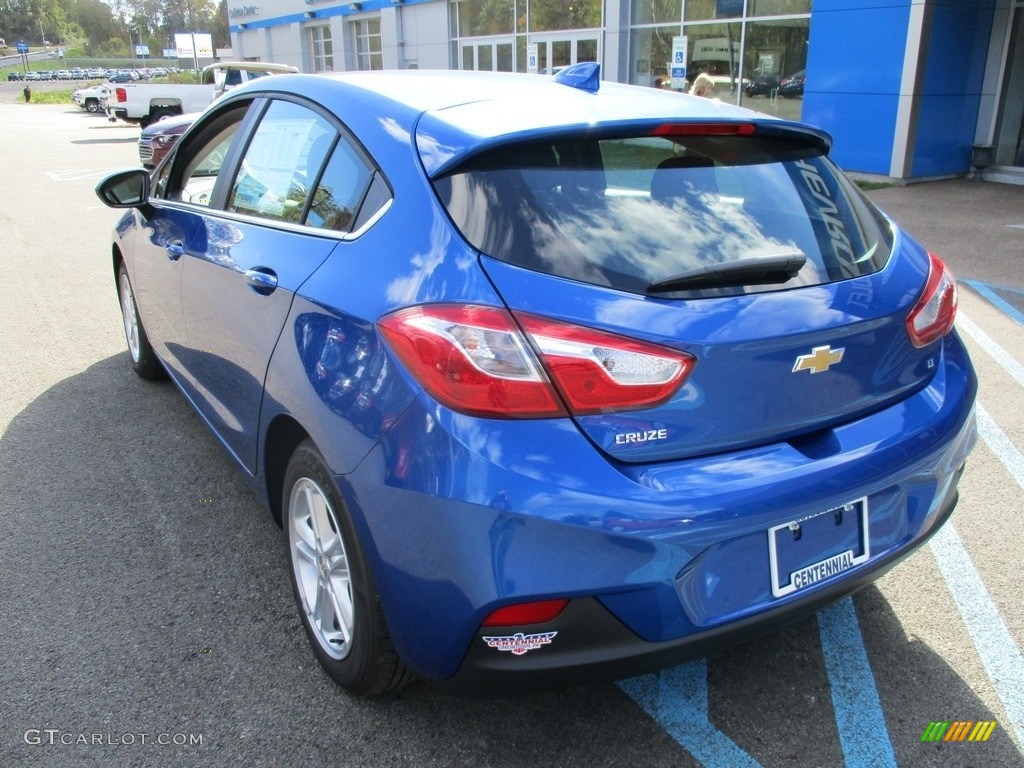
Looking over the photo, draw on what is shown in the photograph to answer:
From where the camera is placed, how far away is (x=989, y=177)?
1367 centimetres

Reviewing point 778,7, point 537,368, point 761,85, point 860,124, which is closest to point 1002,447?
point 537,368

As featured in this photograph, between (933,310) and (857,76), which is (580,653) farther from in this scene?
(857,76)

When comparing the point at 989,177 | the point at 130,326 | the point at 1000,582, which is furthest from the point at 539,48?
the point at 1000,582

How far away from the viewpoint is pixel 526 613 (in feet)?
6.19

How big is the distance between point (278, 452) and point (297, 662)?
0.65 m

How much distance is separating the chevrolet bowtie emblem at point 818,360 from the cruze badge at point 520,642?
2.81ft

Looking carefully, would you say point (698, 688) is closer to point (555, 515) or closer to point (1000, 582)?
point (555, 515)

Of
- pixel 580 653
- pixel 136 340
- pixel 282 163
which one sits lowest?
pixel 136 340

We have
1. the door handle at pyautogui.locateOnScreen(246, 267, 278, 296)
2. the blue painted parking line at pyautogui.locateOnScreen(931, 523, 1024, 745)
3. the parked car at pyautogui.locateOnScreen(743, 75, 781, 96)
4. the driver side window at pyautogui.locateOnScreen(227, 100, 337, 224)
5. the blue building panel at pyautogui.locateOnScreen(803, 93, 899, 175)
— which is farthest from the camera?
the parked car at pyautogui.locateOnScreen(743, 75, 781, 96)

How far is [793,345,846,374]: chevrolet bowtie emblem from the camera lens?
2072 mm

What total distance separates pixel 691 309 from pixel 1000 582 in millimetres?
1865

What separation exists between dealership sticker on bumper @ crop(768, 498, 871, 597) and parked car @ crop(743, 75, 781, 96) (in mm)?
15187

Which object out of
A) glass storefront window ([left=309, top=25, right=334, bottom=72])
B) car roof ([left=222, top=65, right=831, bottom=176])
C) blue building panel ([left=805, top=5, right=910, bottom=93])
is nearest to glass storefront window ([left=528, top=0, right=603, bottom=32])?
blue building panel ([left=805, top=5, right=910, bottom=93])

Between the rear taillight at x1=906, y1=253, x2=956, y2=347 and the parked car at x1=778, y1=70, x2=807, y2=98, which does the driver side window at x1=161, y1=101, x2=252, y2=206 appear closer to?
the rear taillight at x1=906, y1=253, x2=956, y2=347
